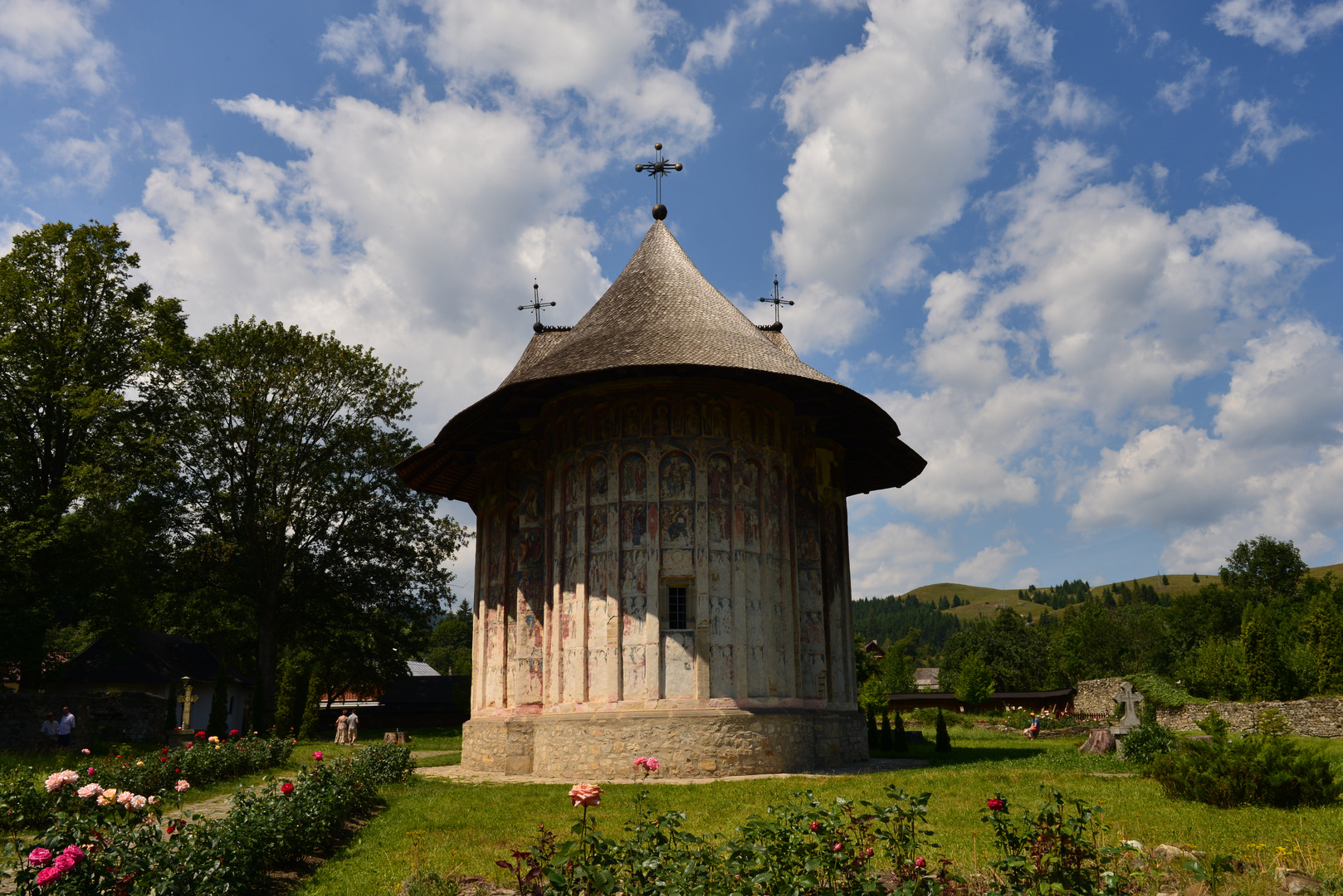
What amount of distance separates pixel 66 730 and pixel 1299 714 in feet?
115

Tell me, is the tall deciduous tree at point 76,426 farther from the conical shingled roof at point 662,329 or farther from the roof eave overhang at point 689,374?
the conical shingled roof at point 662,329

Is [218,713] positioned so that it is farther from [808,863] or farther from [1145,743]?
[808,863]

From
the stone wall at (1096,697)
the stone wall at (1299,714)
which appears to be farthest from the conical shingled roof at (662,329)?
the stone wall at (1096,697)

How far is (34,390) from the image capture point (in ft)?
88.7

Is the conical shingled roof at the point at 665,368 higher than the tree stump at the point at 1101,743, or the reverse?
the conical shingled roof at the point at 665,368

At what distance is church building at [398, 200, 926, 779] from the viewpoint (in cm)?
1747

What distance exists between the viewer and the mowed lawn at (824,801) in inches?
315

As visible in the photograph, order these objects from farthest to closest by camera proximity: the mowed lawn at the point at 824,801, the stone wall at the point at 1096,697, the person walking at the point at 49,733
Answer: the stone wall at the point at 1096,697 → the person walking at the point at 49,733 → the mowed lawn at the point at 824,801

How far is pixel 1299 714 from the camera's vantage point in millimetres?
29531

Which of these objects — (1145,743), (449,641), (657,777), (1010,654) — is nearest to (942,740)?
(1145,743)

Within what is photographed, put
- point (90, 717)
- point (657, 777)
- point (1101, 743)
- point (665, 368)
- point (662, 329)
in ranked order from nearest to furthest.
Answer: point (657, 777)
point (665, 368)
point (1101, 743)
point (662, 329)
point (90, 717)

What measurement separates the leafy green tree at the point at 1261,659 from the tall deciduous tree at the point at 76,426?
41539mm

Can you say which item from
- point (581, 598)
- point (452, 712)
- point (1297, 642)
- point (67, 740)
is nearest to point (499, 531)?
point (581, 598)

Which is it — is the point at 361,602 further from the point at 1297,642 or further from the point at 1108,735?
the point at 1297,642
